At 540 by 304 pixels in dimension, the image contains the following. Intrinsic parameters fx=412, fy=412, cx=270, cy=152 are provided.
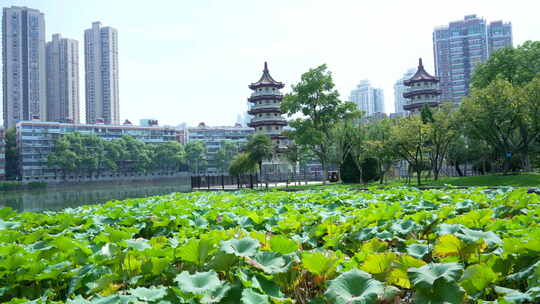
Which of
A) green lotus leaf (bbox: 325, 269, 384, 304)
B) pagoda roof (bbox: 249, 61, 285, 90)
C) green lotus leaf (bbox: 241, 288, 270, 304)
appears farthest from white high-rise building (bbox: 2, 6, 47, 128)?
green lotus leaf (bbox: 325, 269, 384, 304)

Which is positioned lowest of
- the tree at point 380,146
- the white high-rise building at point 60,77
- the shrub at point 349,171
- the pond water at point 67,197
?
the pond water at point 67,197

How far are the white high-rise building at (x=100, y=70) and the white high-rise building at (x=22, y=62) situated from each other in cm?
824

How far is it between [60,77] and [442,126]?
72.4 meters

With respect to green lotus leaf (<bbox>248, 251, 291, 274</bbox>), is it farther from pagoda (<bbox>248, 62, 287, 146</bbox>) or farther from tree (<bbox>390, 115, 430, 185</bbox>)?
pagoda (<bbox>248, 62, 287, 146</bbox>)

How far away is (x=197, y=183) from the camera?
34.4m

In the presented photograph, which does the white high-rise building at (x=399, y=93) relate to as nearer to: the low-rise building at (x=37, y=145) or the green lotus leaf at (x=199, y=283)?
the low-rise building at (x=37, y=145)

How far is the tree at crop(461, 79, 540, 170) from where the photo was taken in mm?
19438

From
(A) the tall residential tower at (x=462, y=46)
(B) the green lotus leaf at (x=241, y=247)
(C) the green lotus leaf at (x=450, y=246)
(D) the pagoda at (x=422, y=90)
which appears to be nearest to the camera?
(B) the green lotus leaf at (x=241, y=247)

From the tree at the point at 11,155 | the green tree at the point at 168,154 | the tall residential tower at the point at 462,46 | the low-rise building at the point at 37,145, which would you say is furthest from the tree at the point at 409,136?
the tree at the point at 11,155

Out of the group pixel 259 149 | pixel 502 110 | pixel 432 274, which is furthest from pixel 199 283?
pixel 259 149

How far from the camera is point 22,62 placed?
6919 centimetres

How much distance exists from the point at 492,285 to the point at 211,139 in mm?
85181

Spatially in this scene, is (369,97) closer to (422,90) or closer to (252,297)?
(422,90)

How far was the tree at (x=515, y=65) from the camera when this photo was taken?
25.7m
